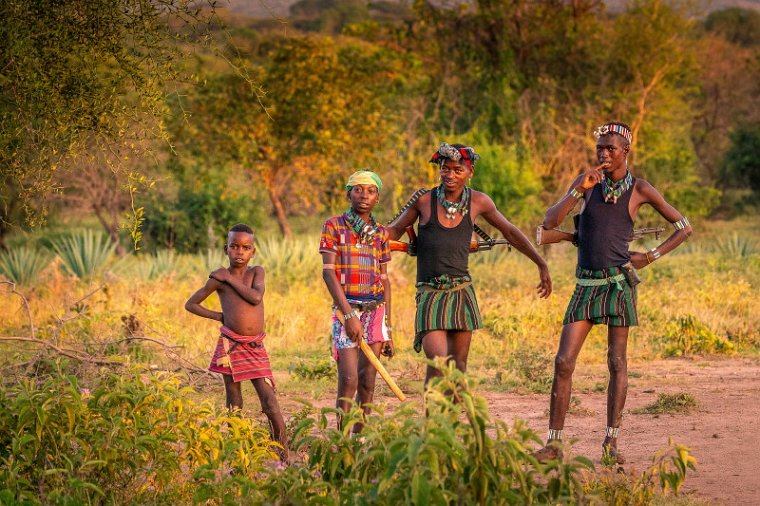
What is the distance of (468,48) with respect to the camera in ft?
88.8

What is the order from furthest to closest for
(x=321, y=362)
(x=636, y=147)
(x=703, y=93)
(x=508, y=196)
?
1. (x=703, y=93)
2. (x=636, y=147)
3. (x=508, y=196)
4. (x=321, y=362)

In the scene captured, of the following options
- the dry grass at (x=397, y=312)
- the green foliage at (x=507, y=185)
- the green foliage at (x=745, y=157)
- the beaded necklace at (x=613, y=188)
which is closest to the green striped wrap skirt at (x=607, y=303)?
the beaded necklace at (x=613, y=188)

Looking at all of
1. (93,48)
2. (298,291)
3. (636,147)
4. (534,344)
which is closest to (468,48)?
(636,147)

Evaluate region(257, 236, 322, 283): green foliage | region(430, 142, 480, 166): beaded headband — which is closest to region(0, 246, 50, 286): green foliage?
region(257, 236, 322, 283): green foliage

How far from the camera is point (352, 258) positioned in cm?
658

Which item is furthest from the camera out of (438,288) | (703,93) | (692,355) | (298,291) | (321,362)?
(703,93)

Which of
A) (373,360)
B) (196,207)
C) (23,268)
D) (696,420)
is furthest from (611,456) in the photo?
(196,207)

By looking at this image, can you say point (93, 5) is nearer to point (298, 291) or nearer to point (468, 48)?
point (298, 291)

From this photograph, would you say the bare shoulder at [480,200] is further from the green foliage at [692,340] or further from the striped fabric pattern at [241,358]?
the green foliage at [692,340]

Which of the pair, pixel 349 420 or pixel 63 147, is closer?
pixel 349 420

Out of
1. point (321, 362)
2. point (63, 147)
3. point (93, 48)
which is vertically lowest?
point (321, 362)

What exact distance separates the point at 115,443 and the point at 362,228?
1.95 metres

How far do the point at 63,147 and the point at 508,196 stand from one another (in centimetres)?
1710

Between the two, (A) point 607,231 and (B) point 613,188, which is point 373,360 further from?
(B) point 613,188
